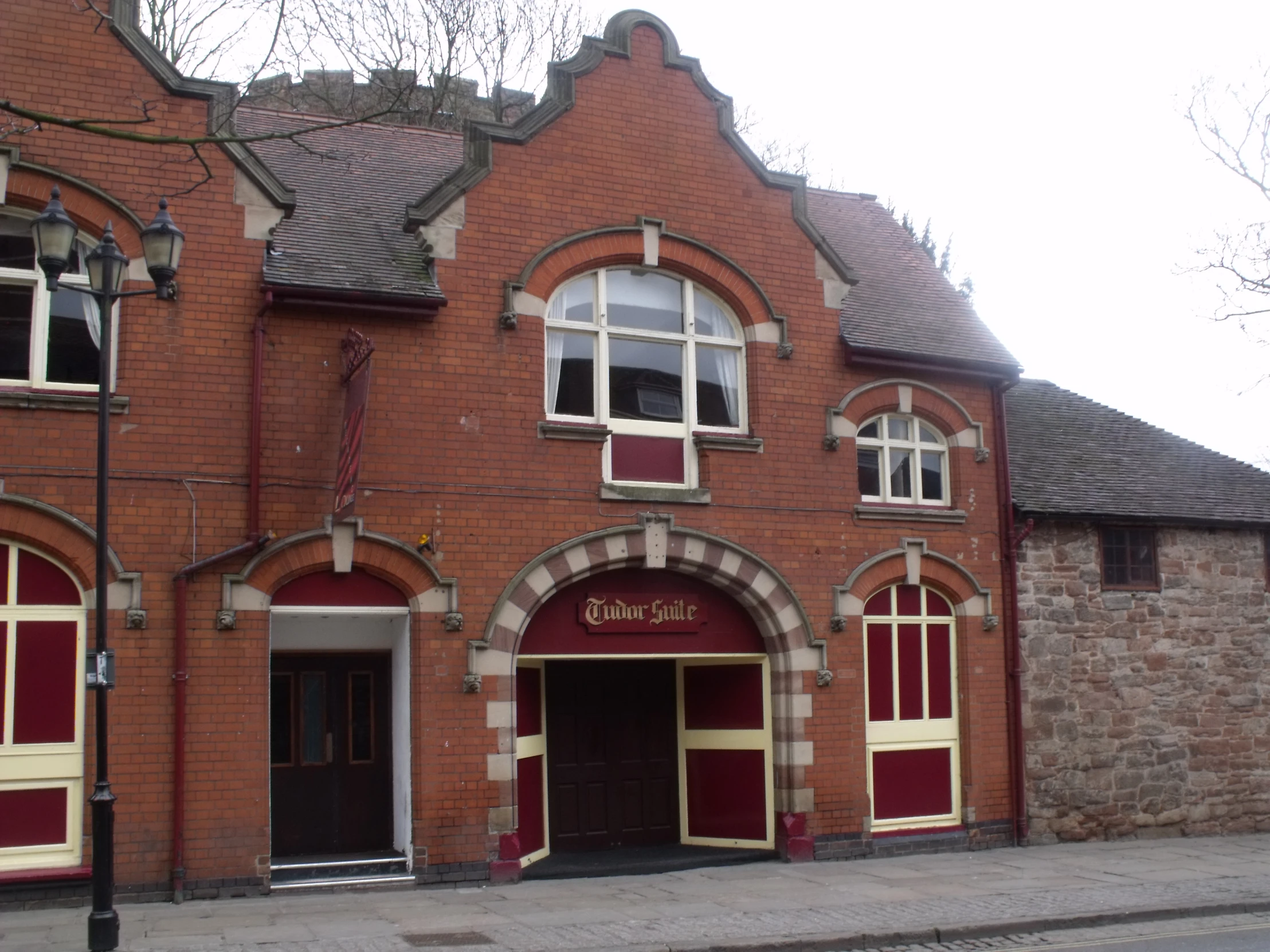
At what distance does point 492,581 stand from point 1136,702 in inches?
344

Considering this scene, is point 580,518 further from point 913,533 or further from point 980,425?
point 980,425

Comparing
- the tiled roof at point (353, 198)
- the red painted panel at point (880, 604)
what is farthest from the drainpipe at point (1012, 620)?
the tiled roof at point (353, 198)

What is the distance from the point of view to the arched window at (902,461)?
52.9ft

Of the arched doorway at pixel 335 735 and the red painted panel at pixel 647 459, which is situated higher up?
the red painted panel at pixel 647 459

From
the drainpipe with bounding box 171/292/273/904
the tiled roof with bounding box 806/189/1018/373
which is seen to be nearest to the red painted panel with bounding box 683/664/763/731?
the tiled roof with bounding box 806/189/1018/373

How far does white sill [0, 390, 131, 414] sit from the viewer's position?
11938mm

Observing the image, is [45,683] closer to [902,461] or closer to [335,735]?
[335,735]

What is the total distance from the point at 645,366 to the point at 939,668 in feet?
17.0

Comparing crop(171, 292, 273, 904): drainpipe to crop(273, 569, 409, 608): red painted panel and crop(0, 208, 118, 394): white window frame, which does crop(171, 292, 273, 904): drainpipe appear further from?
crop(0, 208, 118, 394): white window frame

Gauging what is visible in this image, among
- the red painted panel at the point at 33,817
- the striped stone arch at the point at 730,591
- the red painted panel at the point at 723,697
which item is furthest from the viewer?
the red painted panel at the point at 723,697

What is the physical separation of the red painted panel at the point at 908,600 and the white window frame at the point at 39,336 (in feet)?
29.6

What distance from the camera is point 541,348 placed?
1432 centimetres

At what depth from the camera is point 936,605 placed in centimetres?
1627

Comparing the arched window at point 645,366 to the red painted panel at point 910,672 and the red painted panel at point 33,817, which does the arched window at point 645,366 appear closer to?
the red painted panel at point 910,672
